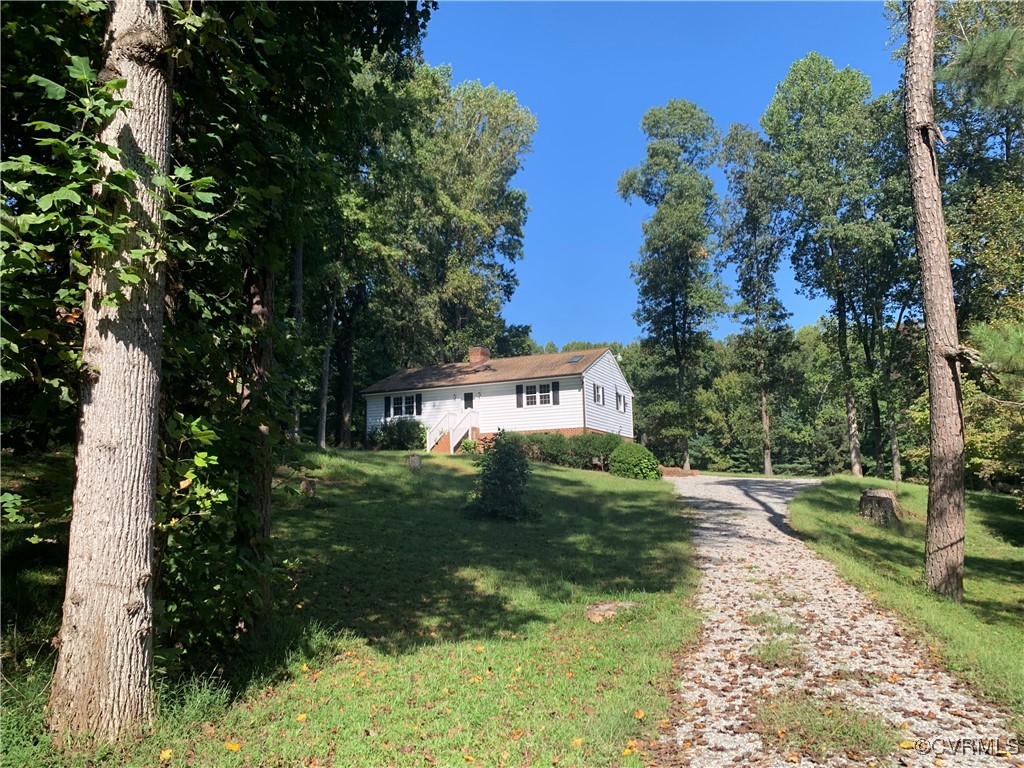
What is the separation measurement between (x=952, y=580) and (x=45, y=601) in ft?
31.4

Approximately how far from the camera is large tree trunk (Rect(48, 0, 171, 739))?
3410 millimetres

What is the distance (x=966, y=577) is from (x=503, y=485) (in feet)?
26.3

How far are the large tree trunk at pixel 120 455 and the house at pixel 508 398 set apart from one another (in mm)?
26506

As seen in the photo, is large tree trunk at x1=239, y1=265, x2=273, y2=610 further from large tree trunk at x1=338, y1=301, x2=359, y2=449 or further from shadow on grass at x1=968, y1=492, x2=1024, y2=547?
large tree trunk at x1=338, y1=301, x2=359, y2=449

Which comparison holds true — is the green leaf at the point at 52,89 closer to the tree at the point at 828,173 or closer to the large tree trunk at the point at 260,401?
the large tree trunk at the point at 260,401

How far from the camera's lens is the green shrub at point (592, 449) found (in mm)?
27406

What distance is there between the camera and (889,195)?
27.8 meters

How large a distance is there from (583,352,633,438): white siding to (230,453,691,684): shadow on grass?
14.4m

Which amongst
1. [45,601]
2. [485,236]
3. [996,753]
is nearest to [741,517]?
[996,753]

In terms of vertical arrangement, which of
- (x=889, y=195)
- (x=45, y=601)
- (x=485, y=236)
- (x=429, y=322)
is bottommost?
(x=45, y=601)

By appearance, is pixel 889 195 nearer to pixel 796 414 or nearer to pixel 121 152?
pixel 796 414

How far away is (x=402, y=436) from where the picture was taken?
31.6 metres

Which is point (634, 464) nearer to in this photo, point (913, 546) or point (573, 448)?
point (573, 448)

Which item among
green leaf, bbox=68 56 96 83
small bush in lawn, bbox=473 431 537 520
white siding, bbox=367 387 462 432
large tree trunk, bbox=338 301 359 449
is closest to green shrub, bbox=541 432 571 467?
white siding, bbox=367 387 462 432
